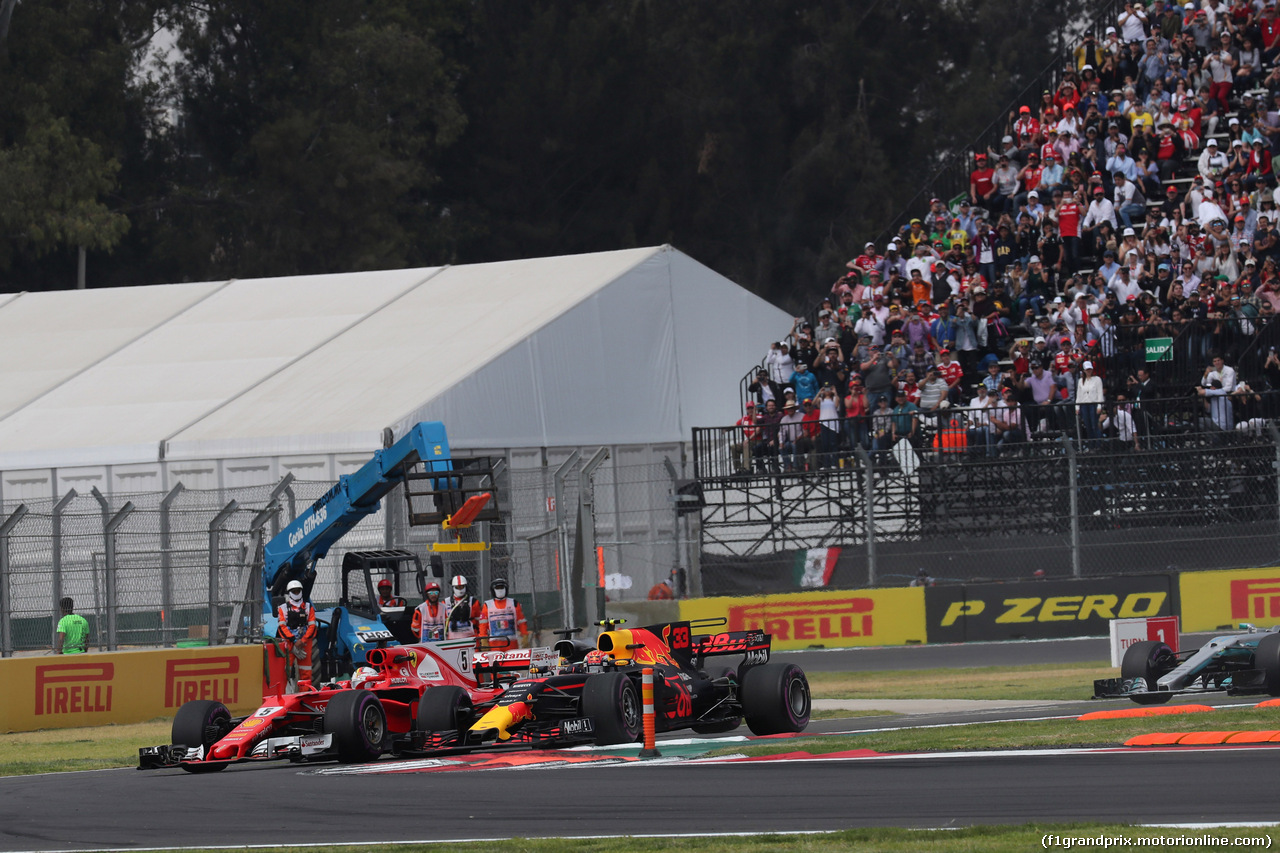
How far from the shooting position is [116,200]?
194 ft

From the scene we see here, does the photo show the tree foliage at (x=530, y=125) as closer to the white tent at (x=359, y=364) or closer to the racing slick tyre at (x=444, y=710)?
the white tent at (x=359, y=364)

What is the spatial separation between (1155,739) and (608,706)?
428cm

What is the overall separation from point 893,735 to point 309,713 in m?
4.93

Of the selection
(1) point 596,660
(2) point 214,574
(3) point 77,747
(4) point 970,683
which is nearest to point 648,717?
(1) point 596,660

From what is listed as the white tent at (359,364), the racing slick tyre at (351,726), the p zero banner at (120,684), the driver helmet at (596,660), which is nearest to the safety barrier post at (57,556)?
the p zero banner at (120,684)

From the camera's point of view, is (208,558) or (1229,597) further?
(1229,597)

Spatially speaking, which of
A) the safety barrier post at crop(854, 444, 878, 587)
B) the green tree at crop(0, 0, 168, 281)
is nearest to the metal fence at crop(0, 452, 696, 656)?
the safety barrier post at crop(854, 444, 878, 587)

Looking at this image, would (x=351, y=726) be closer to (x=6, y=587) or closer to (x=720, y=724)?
(x=720, y=724)

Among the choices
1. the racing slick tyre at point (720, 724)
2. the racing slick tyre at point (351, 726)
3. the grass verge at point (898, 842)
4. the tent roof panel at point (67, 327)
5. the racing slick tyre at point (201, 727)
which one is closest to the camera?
the grass verge at point (898, 842)

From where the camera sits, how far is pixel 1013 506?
82.9ft

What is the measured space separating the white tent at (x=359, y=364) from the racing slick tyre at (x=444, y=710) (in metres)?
12.4

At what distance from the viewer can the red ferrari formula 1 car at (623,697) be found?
47.2 feet

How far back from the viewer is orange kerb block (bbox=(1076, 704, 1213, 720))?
14359 millimetres

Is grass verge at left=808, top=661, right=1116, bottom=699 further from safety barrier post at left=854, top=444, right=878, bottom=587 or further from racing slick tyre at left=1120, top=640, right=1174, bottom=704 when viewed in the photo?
safety barrier post at left=854, top=444, right=878, bottom=587
